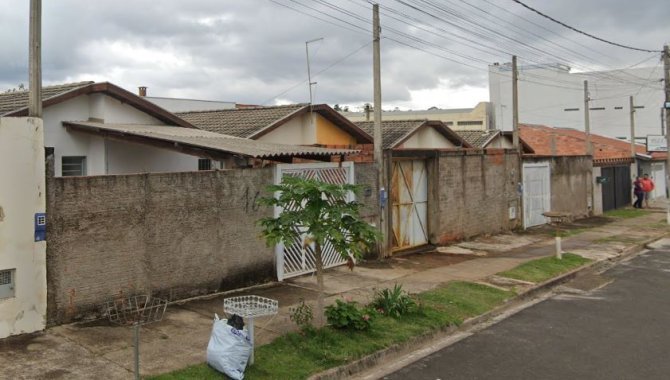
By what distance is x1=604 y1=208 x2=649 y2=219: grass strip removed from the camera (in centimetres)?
2633

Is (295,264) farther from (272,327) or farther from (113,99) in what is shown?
(113,99)

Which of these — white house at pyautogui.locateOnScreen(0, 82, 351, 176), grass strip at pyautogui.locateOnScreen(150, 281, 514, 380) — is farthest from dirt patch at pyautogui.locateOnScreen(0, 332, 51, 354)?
white house at pyautogui.locateOnScreen(0, 82, 351, 176)

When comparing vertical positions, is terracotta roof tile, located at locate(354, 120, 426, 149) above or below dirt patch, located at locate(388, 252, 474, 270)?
above

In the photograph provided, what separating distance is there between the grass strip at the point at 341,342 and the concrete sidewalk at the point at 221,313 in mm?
376

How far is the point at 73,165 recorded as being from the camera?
1243cm

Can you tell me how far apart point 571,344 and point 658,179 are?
3357 centimetres

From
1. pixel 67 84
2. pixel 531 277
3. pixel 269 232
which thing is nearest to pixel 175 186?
pixel 269 232

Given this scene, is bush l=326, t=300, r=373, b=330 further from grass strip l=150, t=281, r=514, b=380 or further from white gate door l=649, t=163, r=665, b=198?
white gate door l=649, t=163, r=665, b=198

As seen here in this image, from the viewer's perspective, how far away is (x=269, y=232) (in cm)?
711

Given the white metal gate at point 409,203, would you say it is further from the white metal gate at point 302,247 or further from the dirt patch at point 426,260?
the white metal gate at point 302,247

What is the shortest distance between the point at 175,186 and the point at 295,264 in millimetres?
3181

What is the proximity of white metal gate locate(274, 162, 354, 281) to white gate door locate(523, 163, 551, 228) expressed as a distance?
10098 millimetres

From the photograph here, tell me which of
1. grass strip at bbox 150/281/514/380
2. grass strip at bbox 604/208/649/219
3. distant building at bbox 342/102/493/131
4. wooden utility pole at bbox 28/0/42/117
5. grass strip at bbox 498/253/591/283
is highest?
distant building at bbox 342/102/493/131

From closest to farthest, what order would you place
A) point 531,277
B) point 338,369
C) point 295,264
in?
point 338,369 → point 295,264 → point 531,277
